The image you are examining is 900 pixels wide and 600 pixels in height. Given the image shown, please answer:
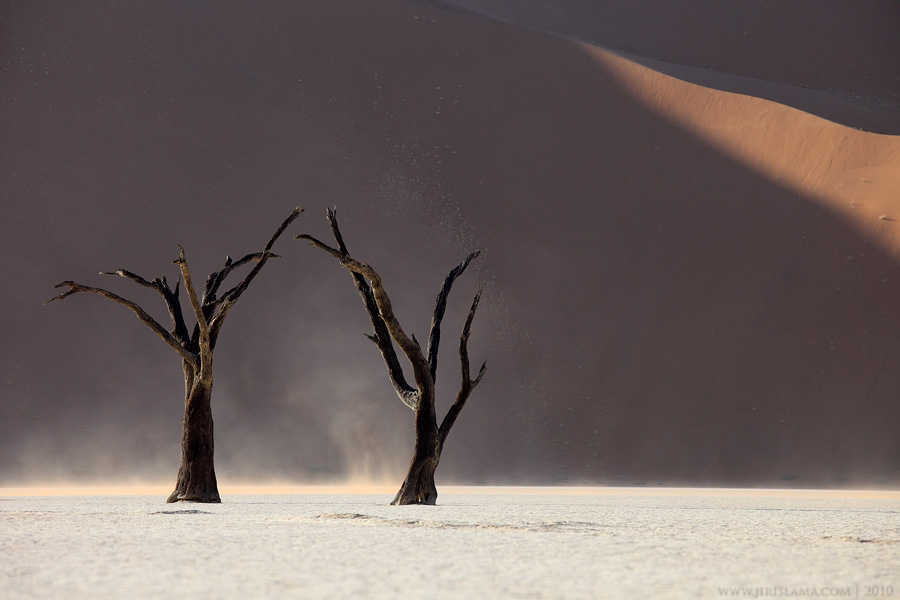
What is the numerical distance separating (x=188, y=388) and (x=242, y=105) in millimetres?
26206

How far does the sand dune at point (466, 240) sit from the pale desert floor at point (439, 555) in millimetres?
19052

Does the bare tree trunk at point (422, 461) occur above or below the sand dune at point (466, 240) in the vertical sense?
below

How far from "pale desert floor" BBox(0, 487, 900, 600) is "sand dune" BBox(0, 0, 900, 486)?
62.5 feet

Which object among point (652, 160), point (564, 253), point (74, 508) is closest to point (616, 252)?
point (564, 253)

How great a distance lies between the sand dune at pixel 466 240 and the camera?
1304 inches

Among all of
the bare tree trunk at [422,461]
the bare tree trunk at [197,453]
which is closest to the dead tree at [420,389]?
the bare tree trunk at [422,461]

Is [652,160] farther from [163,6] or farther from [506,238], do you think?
[163,6]

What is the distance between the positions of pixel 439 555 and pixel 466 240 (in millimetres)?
29739

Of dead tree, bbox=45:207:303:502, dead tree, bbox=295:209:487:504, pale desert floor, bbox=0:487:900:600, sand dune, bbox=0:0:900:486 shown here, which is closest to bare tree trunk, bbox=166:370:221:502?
dead tree, bbox=45:207:303:502

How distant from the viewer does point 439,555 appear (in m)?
8.52

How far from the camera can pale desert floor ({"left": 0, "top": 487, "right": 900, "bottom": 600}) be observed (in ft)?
21.5

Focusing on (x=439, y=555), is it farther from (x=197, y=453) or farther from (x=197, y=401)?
(x=197, y=401)

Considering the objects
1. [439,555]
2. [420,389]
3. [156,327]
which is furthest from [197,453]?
[439,555]

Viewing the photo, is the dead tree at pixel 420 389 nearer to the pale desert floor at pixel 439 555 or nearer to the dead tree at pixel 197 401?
the pale desert floor at pixel 439 555
